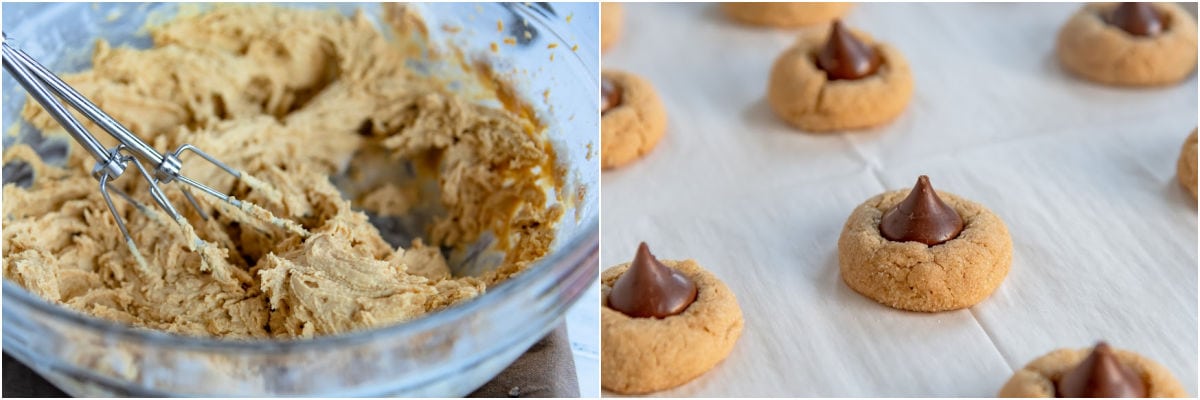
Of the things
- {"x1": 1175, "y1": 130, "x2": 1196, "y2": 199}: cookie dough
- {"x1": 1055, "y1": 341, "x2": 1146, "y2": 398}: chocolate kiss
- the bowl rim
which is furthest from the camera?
{"x1": 1175, "y1": 130, "x2": 1196, "y2": 199}: cookie dough

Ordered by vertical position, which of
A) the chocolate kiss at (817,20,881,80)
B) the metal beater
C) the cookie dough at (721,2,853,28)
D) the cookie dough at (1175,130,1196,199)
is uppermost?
the metal beater

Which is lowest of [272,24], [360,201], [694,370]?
[694,370]

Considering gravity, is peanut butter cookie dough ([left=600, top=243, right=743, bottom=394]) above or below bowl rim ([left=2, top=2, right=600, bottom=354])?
below

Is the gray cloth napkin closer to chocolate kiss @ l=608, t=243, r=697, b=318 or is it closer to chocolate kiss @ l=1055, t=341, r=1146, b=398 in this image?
chocolate kiss @ l=608, t=243, r=697, b=318

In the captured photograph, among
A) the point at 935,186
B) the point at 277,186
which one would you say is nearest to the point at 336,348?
the point at 277,186

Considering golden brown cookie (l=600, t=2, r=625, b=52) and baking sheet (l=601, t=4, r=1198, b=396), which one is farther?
golden brown cookie (l=600, t=2, r=625, b=52)

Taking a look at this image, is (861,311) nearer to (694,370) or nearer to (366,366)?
(694,370)

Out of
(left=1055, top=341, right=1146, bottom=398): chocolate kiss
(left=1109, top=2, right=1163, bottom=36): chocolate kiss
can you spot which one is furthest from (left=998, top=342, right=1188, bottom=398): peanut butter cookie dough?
(left=1109, top=2, right=1163, bottom=36): chocolate kiss

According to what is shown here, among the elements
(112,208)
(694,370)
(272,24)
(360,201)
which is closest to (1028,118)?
(694,370)

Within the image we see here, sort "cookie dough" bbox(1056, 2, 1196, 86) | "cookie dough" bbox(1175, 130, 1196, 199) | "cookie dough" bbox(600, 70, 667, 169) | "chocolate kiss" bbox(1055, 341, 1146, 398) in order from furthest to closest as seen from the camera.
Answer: "cookie dough" bbox(1056, 2, 1196, 86) < "cookie dough" bbox(600, 70, 667, 169) < "cookie dough" bbox(1175, 130, 1196, 199) < "chocolate kiss" bbox(1055, 341, 1146, 398)
